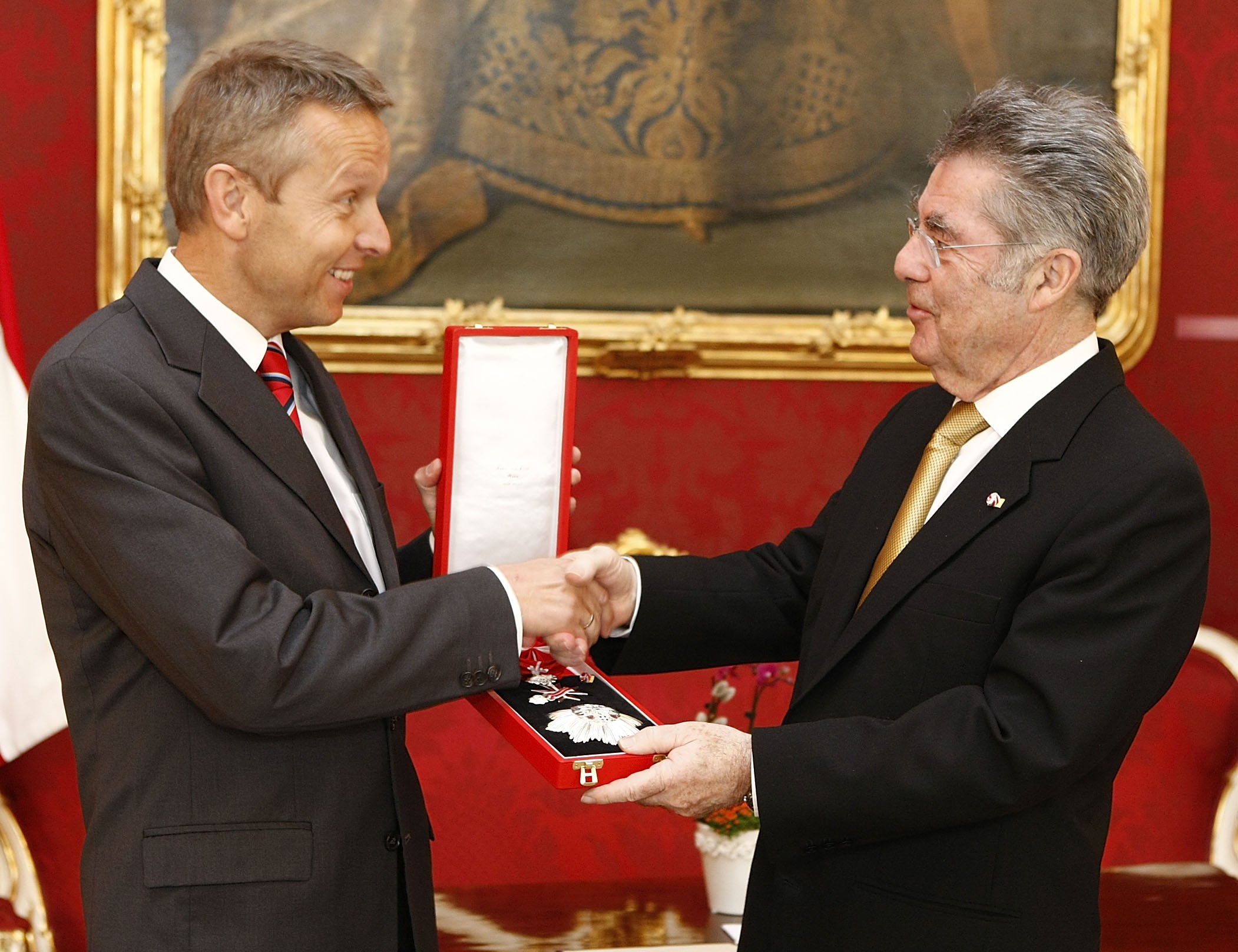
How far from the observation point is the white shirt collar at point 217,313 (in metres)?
1.83

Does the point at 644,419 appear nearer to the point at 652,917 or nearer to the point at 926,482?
the point at 652,917

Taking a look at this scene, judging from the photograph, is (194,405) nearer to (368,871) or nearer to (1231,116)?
(368,871)

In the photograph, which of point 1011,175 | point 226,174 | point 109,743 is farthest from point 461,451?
point 1011,175

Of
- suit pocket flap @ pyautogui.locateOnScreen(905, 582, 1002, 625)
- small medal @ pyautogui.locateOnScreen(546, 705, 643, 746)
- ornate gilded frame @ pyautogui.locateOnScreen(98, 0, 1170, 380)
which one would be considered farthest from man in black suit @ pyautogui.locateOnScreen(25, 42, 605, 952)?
ornate gilded frame @ pyautogui.locateOnScreen(98, 0, 1170, 380)

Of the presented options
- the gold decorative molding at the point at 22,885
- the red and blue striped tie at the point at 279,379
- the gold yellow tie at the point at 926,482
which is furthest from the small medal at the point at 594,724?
the gold decorative molding at the point at 22,885

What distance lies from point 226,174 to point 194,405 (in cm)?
34

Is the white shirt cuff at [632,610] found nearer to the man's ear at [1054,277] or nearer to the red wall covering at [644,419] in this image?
the man's ear at [1054,277]

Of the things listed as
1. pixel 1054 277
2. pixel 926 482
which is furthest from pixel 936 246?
pixel 926 482

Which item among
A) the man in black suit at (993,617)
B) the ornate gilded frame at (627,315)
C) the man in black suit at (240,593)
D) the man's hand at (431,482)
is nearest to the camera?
the man in black suit at (240,593)

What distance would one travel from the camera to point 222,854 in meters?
1.69

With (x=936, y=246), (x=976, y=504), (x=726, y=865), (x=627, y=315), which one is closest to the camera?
(x=976, y=504)

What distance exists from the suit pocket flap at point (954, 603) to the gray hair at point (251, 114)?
108cm

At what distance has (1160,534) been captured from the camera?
171 centimetres

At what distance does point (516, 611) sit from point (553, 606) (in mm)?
83
